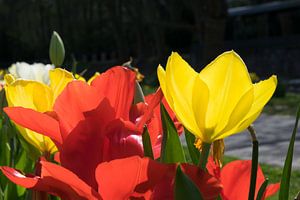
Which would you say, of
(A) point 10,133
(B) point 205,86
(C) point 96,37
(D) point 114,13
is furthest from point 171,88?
(C) point 96,37

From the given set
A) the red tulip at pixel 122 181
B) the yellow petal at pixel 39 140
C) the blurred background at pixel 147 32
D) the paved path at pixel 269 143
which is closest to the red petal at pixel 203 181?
the red tulip at pixel 122 181

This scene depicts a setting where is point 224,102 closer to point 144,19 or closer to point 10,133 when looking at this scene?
point 10,133

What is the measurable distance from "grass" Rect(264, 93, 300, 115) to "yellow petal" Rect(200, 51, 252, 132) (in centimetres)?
1039

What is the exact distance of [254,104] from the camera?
62 centimetres

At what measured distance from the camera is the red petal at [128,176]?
1.82ft

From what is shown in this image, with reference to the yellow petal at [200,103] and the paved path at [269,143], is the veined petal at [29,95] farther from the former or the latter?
the paved path at [269,143]

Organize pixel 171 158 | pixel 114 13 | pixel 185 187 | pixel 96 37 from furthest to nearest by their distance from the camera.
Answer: pixel 96 37
pixel 114 13
pixel 171 158
pixel 185 187

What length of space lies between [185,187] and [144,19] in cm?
2610

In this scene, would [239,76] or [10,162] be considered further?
[10,162]

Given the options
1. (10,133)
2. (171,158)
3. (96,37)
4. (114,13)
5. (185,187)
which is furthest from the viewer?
(96,37)

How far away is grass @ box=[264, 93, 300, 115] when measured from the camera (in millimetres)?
11203

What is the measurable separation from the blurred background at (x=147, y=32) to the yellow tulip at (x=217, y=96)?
51.0 feet

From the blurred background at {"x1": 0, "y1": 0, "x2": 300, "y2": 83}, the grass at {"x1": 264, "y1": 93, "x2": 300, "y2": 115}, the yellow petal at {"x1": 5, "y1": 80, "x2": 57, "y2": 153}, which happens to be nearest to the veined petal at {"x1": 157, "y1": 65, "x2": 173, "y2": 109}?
the yellow petal at {"x1": 5, "y1": 80, "x2": 57, "y2": 153}

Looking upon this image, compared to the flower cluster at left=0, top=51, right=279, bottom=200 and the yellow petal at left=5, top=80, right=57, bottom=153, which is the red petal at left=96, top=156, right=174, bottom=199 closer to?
the flower cluster at left=0, top=51, right=279, bottom=200
